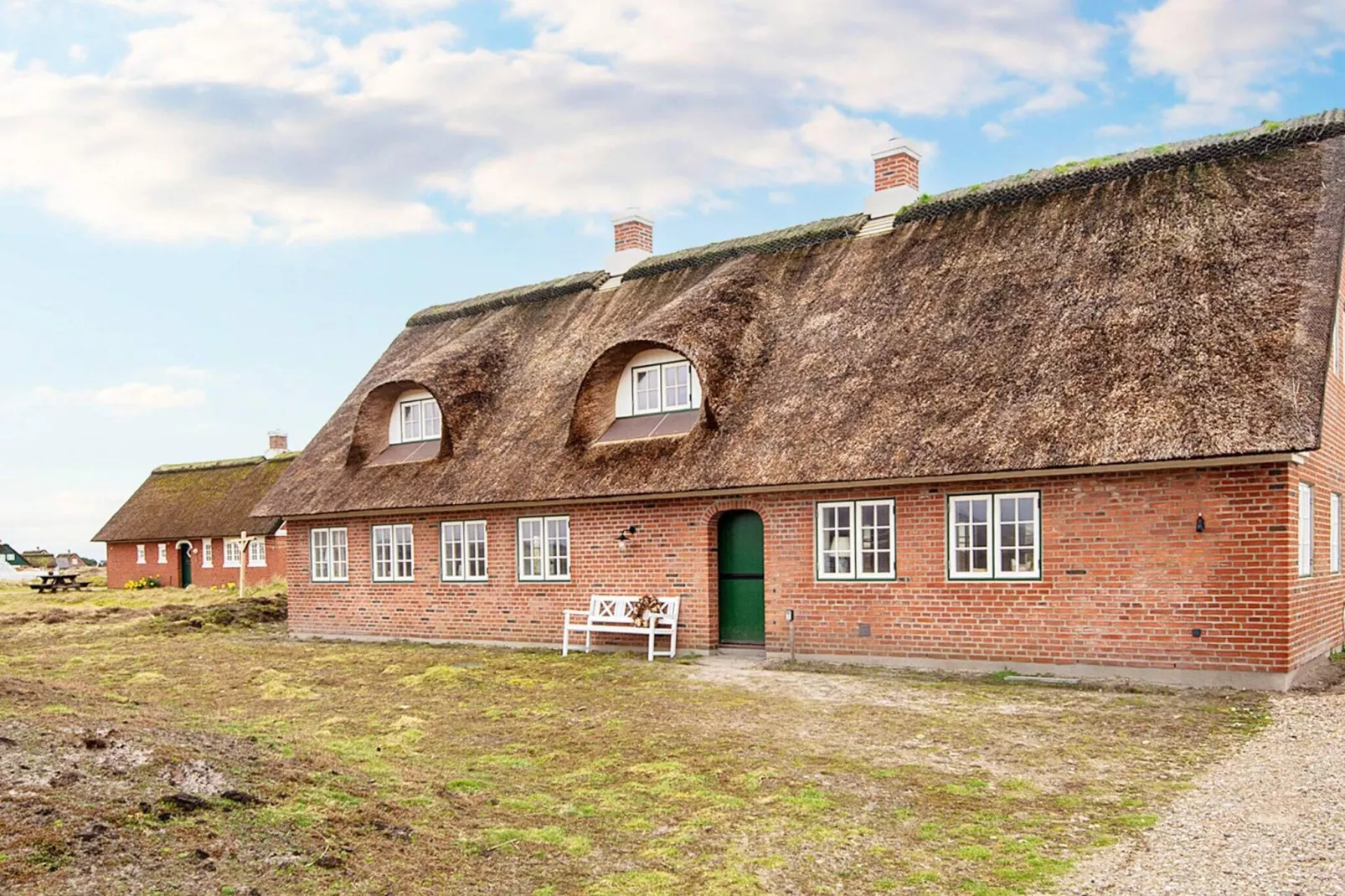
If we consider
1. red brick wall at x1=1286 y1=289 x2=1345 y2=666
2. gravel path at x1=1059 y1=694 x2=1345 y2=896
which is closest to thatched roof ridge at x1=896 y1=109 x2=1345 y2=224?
red brick wall at x1=1286 y1=289 x2=1345 y2=666

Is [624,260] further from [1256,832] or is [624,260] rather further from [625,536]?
[1256,832]

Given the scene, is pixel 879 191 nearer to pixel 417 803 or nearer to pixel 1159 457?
pixel 1159 457

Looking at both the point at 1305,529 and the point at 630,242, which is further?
the point at 630,242

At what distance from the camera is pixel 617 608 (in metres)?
16.6

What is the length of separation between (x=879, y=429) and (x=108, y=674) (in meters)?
11.0

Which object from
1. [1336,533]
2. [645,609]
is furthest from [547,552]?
[1336,533]

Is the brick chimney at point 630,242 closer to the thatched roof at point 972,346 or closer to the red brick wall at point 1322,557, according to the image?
the thatched roof at point 972,346

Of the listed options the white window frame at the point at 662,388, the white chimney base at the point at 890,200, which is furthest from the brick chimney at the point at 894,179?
the white window frame at the point at 662,388

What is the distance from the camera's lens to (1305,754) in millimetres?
8742

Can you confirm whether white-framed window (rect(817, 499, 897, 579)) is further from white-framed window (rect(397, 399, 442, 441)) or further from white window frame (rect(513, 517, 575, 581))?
white-framed window (rect(397, 399, 442, 441))

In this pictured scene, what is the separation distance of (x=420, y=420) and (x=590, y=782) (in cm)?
1378

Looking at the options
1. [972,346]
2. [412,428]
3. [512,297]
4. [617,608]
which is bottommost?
[617,608]

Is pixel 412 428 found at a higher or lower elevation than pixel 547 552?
higher

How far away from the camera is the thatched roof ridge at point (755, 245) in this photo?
18234mm
